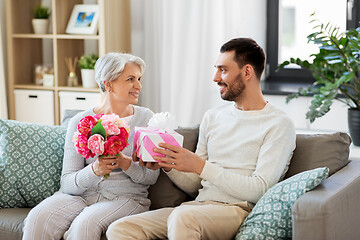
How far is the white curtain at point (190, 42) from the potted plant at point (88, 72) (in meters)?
0.41

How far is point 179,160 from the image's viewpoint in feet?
7.73

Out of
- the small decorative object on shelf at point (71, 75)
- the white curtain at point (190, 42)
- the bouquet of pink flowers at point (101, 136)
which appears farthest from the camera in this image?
the small decorative object on shelf at point (71, 75)

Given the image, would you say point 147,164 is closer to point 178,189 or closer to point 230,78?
point 178,189

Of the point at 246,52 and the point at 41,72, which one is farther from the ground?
the point at 246,52

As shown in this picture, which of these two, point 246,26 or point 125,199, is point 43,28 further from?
point 125,199

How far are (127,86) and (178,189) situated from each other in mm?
512

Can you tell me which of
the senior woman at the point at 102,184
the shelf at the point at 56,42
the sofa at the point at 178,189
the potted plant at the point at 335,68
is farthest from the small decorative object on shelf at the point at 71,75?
the potted plant at the point at 335,68

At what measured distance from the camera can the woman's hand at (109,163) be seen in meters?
2.43

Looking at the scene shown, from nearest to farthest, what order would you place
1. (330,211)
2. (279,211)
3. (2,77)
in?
(330,211) → (279,211) → (2,77)

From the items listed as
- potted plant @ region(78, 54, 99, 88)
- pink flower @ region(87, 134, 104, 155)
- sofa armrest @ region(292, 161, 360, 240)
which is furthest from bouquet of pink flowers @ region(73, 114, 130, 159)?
potted plant @ region(78, 54, 99, 88)

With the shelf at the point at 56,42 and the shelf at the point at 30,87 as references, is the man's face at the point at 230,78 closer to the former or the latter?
the shelf at the point at 56,42

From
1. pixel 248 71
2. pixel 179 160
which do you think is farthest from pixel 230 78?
pixel 179 160

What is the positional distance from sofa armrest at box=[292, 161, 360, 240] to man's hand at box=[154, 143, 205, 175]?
1.49ft

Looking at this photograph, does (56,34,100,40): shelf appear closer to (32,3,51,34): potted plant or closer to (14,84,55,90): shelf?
(32,3,51,34): potted plant
